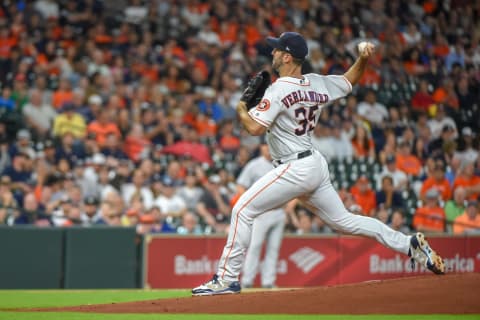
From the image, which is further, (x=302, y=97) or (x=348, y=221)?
(x=348, y=221)

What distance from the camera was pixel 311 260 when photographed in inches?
595

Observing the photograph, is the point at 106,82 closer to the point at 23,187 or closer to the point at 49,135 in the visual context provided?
the point at 49,135

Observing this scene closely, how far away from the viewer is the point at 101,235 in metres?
14.0

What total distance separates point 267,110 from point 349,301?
5.48ft

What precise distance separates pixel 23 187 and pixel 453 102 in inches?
343

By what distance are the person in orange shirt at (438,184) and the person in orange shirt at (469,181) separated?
192mm

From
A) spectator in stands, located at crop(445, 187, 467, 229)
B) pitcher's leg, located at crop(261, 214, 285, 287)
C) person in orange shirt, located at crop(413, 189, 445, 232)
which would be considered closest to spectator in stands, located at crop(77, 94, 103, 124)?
pitcher's leg, located at crop(261, 214, 285, 287)

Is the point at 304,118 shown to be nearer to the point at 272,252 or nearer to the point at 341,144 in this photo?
the point at 272,252

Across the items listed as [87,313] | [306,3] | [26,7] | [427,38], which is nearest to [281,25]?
[306,3]

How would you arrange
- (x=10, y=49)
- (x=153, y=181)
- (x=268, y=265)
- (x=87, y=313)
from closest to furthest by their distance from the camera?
(x=87, y=313)
(x=268, y=265)
(x=153, y=181)
(x=10, y=49)

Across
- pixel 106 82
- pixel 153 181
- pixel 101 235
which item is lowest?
pixel 101 235

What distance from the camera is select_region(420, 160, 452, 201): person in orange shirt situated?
16.5 meters

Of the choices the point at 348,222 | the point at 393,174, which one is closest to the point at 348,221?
the point at 348,222

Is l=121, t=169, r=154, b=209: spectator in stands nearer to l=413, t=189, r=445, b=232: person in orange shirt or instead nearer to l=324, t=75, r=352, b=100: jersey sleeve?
l=413, t=189, r=445, b=232: person in orange shirt
